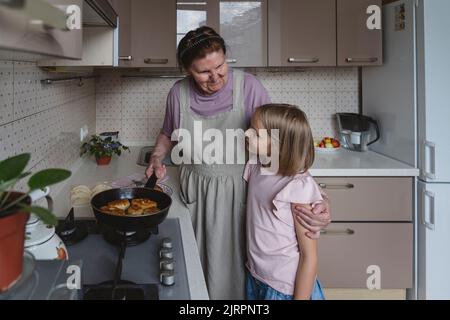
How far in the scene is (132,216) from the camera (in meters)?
0.88

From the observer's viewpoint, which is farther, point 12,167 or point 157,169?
point 157,169

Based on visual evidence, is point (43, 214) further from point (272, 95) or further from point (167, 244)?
point (272, 95)

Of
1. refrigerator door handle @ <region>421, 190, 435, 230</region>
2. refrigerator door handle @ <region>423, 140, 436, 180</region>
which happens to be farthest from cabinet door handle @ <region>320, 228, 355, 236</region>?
refrigerator door handle @ <region>423, 140, 436, 180</region>

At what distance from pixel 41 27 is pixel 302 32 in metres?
1.82

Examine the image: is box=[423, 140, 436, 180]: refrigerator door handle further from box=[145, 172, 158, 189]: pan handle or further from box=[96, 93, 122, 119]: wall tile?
box=[96, 93, 122, 119]: wall tile

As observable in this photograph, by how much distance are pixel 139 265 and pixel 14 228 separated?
44 cm

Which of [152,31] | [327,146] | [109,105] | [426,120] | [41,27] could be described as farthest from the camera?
[109,105]

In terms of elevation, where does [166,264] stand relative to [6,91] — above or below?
below

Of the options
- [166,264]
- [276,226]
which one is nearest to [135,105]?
[276,226]

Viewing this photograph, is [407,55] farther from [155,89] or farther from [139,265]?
[139,265]

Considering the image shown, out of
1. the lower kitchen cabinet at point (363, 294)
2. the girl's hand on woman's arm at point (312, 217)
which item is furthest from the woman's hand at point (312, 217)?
the lower kitchen cabinet at point (363, 294)

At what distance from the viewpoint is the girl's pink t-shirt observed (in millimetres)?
1130

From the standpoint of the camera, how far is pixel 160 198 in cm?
113

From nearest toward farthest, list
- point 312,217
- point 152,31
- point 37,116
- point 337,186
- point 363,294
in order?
point 312,217 → point 37,116 → point 337,186 → point 363,294 → point 152,31
